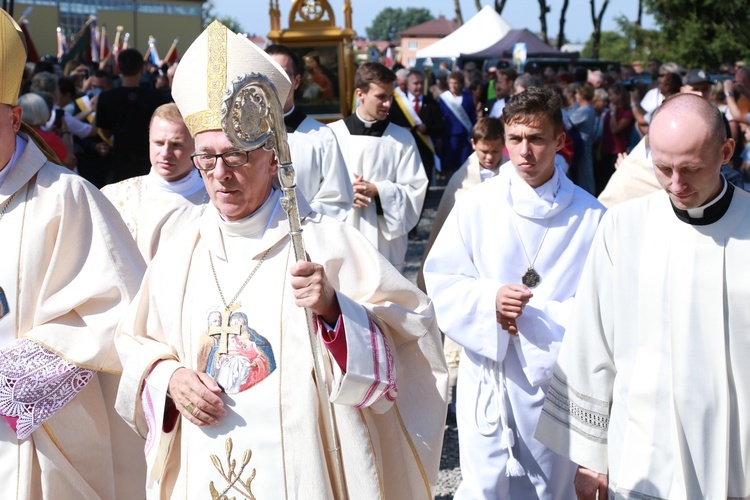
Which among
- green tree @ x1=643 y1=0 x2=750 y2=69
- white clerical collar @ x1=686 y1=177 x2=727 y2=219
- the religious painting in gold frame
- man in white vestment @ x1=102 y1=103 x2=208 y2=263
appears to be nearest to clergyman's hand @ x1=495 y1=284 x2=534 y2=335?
white clerical collar @ x1=686 y1=177 x2=727 y2=219

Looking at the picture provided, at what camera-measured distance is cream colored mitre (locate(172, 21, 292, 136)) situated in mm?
3219

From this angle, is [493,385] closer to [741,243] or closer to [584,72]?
[741,243]

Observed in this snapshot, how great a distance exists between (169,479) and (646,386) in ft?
4.79

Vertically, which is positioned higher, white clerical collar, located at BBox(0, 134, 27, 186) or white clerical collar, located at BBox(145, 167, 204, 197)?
white clerical collar, located at BBox(0, 134, 27, 186)

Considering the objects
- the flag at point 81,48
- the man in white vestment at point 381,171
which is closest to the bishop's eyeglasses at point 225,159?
the man in white vestment at point 381,171

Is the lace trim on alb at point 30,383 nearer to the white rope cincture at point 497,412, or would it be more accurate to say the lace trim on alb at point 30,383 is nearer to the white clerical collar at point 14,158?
the white clerical collar at point 14,158

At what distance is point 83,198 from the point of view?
3.67 m

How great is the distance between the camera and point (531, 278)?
470 cm

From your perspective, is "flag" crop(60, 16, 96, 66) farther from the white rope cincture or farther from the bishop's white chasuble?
the bishop's white chasuble

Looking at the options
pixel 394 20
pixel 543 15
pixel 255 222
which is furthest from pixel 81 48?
pixel 394 20

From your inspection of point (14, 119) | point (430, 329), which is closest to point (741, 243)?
point (430, 329)

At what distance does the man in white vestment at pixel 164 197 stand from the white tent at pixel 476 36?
21.9 meters

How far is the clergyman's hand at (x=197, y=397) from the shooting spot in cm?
302

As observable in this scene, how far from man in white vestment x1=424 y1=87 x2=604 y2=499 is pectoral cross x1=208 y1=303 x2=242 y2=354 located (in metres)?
1.68
